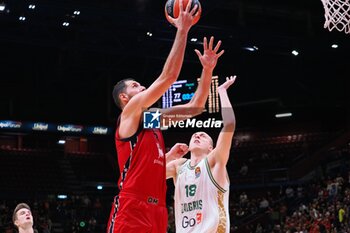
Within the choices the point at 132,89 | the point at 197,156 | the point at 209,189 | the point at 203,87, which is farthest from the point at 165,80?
the point at 197,156

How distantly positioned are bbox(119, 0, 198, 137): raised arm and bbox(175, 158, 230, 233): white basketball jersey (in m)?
1.80

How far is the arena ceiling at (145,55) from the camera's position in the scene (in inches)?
671

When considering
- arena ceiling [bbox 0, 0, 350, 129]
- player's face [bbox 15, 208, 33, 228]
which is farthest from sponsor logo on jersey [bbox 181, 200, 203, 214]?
arena ceiling [bbox 0, 0, 350, 129]

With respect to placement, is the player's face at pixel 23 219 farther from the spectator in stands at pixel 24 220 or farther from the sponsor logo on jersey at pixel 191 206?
the sponsor logo on jersey at pixel 191 206

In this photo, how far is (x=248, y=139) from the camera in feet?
85.8

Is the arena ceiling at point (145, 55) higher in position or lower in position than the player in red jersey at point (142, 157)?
higher

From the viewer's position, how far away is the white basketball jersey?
5484 mm

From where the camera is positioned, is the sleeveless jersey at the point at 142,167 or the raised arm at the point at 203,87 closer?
the sleeveless jersey at the point at 142,167

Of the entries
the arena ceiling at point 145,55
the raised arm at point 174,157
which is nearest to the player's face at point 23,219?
the raised arm at point 174,157

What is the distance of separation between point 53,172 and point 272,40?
11.3 metres

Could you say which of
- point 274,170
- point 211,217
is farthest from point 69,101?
point 211,217

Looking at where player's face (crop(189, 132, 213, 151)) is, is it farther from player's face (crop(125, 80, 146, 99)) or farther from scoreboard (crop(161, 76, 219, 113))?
scoreboard (crop(161, 76, 219, 113))

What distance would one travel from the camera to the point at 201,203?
5559mm

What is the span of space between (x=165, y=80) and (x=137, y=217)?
2.78 feet
